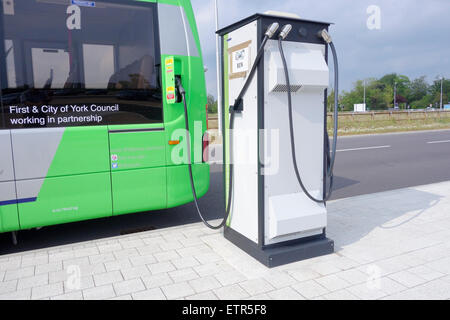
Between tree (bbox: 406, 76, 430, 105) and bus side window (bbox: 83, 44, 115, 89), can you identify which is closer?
bus side window (bbox: 83, 44, 115, 89)

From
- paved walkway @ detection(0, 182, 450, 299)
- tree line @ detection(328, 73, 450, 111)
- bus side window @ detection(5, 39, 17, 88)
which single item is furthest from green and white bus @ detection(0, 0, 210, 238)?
tree line @ detection(328, 73, 450, 111)

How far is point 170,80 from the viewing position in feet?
14.8

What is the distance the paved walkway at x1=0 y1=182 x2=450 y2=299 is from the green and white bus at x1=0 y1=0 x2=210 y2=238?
0.50m

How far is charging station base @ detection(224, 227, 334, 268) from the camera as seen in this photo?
11.7 ft

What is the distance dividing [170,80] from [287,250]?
7.92 ft

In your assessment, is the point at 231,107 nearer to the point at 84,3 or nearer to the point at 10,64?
the point at 84,3

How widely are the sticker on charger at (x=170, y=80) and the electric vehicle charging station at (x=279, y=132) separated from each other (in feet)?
2.66

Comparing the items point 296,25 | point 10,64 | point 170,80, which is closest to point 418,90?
point 170,80

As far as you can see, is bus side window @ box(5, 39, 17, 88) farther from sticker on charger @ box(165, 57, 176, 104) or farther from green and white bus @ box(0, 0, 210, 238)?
sticker on charger @ box(165, 57, 176, 104)

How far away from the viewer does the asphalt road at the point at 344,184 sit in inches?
189

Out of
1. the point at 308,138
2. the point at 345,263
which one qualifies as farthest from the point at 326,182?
the point at 345,263

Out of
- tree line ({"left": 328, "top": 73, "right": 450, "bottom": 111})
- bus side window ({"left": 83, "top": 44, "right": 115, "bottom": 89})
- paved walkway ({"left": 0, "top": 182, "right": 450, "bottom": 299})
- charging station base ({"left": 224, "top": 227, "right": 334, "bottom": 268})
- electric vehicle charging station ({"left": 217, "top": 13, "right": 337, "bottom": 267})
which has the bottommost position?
paved walkway ({"left": 0, "top": 182, "right": 450, "bottom": 299})

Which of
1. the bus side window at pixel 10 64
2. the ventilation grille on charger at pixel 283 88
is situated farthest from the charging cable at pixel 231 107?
the bus side window at pixel 10 64
